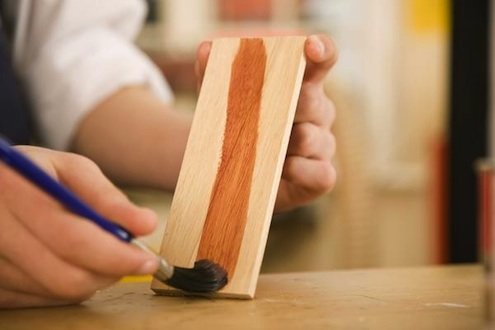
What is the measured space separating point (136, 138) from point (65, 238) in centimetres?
42

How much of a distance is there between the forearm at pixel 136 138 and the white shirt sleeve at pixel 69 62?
0.05ft

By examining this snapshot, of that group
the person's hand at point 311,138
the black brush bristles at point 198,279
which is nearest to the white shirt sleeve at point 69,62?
the person's hand at point 311,138

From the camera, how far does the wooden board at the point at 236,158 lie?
56 cm

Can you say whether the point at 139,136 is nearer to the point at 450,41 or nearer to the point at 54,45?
the point at 54,45

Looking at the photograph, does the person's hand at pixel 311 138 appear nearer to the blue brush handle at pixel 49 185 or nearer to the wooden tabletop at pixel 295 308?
the wooden tabletop at pixel 295 308

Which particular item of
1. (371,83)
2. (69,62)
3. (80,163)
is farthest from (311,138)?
(371,83)

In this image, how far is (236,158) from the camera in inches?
23.2

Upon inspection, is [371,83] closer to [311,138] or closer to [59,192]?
[311,138]

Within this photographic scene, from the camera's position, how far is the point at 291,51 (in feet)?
1.98

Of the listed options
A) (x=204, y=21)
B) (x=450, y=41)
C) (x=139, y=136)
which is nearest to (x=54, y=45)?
(x=139, y=136)

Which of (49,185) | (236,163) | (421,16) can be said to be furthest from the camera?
(421,16)

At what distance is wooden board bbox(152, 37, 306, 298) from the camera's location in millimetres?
565

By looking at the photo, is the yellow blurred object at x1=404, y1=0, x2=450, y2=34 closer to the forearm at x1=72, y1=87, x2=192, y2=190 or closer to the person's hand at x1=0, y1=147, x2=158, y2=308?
the forearm at x1=72, y1=87, x2=192, y2=190

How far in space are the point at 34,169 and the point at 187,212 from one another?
0.49 feet
